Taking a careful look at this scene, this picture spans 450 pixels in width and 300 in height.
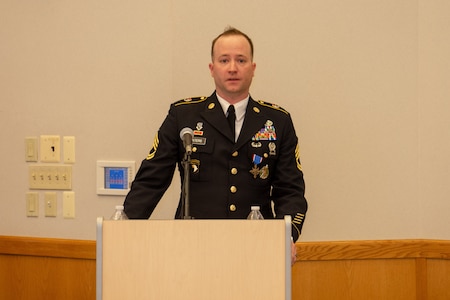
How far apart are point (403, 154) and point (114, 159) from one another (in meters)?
1.37

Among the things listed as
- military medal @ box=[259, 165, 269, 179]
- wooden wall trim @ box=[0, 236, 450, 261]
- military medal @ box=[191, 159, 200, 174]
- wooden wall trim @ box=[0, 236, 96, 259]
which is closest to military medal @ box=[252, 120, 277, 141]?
military medal @ box=[259, 165, 269, 179]

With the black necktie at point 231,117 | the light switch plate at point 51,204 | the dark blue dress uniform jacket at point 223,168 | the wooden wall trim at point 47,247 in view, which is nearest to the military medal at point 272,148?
the dark blue dress uniform jacket at point 223,168

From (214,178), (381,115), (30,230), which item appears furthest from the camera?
(30,230)

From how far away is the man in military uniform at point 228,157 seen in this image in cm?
238

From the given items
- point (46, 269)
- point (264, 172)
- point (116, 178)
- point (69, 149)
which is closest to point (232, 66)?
point (264, 172)

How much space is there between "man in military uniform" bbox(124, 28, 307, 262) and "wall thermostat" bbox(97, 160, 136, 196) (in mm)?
801

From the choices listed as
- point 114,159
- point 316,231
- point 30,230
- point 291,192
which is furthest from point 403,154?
point 30,230

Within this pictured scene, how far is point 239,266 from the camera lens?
1735mm

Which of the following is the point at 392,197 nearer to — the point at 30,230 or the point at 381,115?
the point at 381,115

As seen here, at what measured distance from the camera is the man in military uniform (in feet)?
7.80

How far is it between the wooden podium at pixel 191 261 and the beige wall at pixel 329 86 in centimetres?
145

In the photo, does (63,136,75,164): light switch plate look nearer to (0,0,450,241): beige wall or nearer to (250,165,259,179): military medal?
(0,0,450,241): beige wall

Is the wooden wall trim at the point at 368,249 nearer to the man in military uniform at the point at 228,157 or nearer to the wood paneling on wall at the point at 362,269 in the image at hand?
the wood paneling on wall at the point at 362,269

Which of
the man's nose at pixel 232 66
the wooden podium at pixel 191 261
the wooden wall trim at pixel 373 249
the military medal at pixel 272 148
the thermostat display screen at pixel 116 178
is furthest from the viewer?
the thermostat display screen at pixel 116 178
